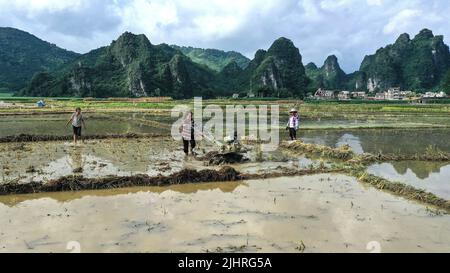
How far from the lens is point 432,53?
106m

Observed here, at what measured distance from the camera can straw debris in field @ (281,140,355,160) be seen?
12.7 meters

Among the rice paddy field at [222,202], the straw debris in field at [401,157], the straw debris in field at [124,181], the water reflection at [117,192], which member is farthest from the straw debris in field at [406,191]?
the water reflection at [117,192]

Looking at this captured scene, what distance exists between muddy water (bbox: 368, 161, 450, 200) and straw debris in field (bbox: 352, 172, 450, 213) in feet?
2.22

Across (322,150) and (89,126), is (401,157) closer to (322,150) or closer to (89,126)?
(322,150)

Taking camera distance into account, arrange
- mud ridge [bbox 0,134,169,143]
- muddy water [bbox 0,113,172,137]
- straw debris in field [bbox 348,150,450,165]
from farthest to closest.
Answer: muddy water [bbox 0,113,172,137]
mud ridge [bbox 0,134,169,143]
straw debris in field [bbox 348,150,450,165]

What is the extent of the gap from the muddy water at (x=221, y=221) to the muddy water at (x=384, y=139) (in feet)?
24.8

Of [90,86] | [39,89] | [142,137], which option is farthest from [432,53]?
[142,137]

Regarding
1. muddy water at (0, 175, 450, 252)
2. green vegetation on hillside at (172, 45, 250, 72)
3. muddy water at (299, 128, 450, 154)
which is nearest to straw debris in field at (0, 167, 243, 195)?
muddy water at (0, 175, 450, 252)

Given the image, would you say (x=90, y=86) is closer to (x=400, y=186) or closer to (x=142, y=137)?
(x=142, y=137)

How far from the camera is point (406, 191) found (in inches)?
323

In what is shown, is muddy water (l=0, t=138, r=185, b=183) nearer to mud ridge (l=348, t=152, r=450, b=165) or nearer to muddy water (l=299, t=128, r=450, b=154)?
mud ridge (l=348, t=152, r=450, b=165)

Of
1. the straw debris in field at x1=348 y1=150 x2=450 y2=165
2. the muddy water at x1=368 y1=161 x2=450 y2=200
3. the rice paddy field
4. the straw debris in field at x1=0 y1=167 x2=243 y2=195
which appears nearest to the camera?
the rice paddy field

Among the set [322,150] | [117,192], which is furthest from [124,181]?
[322,150]

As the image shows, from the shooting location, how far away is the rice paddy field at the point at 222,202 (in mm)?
5457
